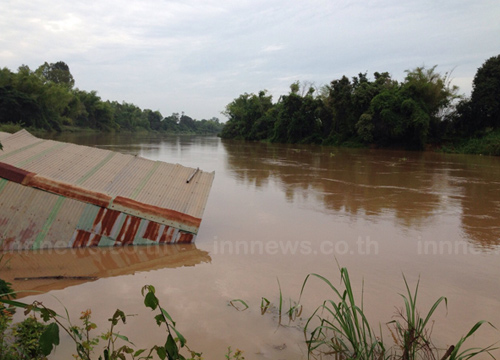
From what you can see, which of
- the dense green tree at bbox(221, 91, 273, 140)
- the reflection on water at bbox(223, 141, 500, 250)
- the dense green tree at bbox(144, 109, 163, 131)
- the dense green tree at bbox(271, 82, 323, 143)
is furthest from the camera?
the dense green tree at bbox(144, 109, 163, 131)

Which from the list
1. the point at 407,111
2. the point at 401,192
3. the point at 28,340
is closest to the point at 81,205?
the point at 28,340

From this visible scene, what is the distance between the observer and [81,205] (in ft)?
14.3

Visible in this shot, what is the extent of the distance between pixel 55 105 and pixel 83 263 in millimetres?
49530

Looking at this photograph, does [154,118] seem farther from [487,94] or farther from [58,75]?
[487,94]

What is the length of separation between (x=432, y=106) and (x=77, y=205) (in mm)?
28707

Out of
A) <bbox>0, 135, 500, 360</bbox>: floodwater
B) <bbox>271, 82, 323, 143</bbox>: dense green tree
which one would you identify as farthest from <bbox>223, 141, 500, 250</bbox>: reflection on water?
<bbox>271, 82, 323, 143</bbox>: dense green tree

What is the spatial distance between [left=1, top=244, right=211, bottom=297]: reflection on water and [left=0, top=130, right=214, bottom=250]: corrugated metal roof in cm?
14

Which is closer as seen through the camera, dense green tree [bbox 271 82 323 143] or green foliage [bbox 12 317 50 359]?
green foliage [bbox 12 317 50 359]

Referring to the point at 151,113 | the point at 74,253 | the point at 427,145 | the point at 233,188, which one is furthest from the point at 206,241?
the point at 151,113

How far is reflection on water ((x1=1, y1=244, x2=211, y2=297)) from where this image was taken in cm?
360

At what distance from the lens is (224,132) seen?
177 ft

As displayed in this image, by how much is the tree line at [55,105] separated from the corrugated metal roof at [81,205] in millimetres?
35722

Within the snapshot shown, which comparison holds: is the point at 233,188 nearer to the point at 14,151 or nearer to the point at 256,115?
the point at 14,151

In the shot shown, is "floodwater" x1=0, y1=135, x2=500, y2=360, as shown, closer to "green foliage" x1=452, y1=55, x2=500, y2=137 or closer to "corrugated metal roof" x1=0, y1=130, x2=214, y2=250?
"corrugated metal roof" x1=0, y1=130, x2=214, y2=250
